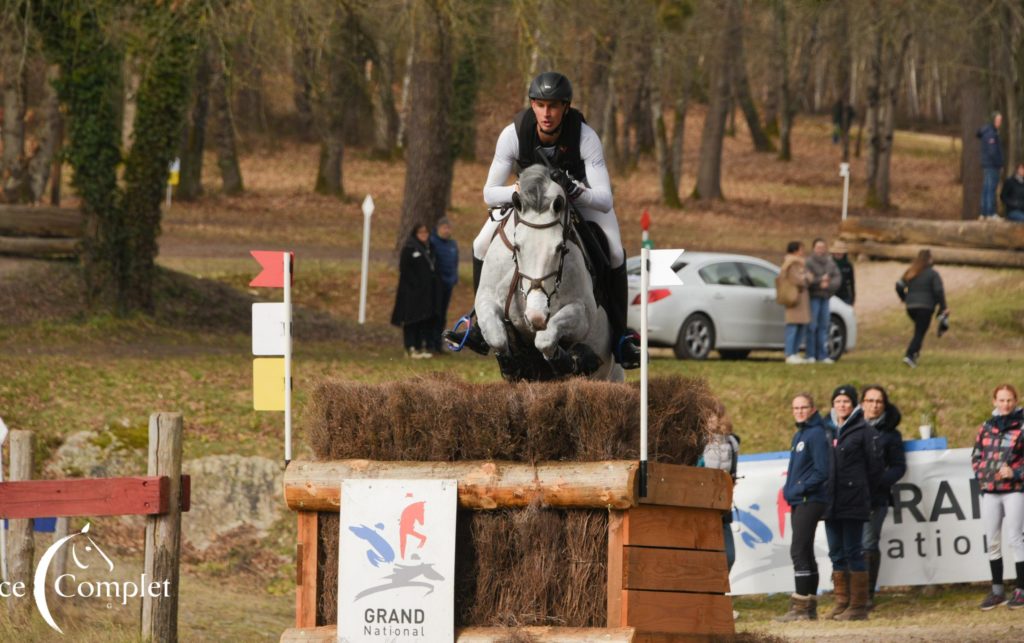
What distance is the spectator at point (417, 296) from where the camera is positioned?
20141mm

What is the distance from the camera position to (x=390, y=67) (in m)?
24.2

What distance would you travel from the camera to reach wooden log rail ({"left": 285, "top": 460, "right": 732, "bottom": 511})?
7.97 m

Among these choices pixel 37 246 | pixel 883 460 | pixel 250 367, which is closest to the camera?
pixel 883 460

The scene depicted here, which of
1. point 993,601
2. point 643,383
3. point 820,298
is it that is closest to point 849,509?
point 993,601

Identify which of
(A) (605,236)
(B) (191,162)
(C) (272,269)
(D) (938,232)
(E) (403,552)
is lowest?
(E) (403,552)

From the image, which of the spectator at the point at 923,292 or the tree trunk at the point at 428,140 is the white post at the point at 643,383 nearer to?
the spectator at the point at 923,292

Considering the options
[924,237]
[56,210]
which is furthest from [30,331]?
[924,237]

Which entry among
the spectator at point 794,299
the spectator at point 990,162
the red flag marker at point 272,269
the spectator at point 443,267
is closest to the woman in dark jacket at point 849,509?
the red flag marker at point 272,269

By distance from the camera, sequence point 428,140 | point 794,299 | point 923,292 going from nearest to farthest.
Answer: point 794,299 → point 923,292 → point 428,140

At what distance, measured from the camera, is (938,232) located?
31.5 meters

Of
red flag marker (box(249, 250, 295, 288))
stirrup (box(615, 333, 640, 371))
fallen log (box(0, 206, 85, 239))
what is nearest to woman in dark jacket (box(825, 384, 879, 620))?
stirrup (box(615, 333, 640, 371))

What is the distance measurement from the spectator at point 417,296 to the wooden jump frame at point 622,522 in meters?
11.6

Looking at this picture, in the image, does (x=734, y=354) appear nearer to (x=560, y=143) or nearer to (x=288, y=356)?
(x=560, y=143)

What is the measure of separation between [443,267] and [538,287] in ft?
40.6
